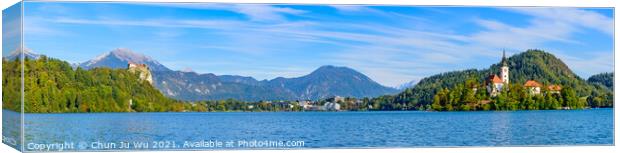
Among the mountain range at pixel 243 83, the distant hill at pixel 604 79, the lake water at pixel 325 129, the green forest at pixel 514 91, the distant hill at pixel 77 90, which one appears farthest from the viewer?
the green forest at pixel 514 91

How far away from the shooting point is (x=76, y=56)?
2084cm

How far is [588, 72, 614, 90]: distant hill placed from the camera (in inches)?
866

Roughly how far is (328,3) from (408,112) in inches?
255

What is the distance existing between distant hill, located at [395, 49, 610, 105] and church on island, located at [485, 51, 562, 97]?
11 centimetres

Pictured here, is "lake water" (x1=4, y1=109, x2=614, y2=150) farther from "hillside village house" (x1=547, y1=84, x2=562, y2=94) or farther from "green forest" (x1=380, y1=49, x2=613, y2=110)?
"hillside village house" (x1=547, y1=84, x2=562, y2=94)

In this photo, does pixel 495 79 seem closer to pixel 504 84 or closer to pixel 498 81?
pixel 498 81

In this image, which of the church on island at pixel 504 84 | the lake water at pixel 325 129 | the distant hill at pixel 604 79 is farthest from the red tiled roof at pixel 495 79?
the distant hill at pixel 604 79

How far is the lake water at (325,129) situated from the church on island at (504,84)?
459 millimetres

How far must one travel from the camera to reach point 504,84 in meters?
24.5

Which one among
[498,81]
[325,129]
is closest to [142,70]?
[325,129]

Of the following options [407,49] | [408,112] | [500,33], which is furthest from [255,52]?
[408,112]

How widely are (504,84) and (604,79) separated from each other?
2.36 metres

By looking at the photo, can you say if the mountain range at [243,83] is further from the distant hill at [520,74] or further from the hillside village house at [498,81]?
the hillside village house at [498,81]

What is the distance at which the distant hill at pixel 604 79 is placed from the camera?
866 inches
